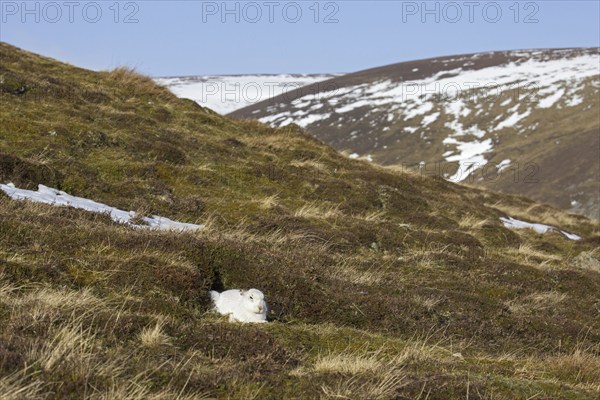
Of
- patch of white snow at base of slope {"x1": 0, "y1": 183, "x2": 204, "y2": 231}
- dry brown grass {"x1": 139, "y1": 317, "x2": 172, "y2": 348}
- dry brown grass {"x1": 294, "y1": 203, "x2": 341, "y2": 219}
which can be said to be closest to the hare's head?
dry brown grass {"x1": 139, "y1": 317, "x2": 172, "y2": 348}

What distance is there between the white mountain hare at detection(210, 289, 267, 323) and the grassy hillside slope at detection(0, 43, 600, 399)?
0.77 feet

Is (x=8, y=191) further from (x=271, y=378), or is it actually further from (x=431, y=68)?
(x=431, y=68)

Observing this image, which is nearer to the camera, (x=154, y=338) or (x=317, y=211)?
(x=154, y=338)

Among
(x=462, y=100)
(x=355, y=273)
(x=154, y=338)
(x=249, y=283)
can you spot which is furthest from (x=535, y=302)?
(x=462, y=100)

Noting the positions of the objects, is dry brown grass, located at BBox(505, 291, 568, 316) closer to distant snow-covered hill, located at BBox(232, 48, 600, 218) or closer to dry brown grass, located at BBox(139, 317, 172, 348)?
dry brown grass, located at BBox(139, 317, 172, 348)

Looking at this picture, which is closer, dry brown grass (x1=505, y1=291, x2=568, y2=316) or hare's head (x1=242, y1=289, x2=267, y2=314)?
hare's head (x1=242, y1=289, x2=267, y2=314)

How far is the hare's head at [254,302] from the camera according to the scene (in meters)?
7.96

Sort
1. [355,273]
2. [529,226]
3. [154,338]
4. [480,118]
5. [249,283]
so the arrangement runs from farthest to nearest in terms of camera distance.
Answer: [480,118] → [529,226] → [355,273] → [249,283] → [154,338]

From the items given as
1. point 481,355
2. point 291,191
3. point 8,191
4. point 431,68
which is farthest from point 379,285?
point 431,68

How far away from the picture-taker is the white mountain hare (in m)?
7.91

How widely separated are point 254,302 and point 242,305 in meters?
0.17

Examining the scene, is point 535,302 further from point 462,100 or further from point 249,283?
point 462,100

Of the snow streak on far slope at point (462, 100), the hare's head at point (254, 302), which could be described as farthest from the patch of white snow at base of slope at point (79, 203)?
the snow streak on far slope at point (462, 100)

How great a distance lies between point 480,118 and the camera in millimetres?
111000
